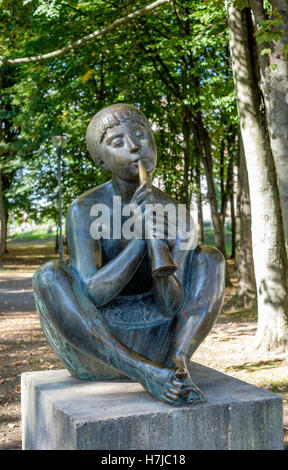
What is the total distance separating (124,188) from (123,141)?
33 cm

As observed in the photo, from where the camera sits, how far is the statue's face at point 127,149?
372 centimetres

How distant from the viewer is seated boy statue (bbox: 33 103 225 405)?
3344 mm

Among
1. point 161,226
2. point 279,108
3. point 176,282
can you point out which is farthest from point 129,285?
point 279,108

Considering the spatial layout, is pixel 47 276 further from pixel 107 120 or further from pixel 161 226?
pixel 107 120

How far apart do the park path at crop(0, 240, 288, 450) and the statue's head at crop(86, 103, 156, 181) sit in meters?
2.65

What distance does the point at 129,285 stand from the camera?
12.6 ft

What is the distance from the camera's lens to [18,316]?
11.7 metres

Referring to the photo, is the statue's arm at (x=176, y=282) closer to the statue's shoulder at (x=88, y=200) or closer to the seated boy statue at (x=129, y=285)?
the seated boy statue at (x=129, y=285)

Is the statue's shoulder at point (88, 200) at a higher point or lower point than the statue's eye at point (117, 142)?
lower

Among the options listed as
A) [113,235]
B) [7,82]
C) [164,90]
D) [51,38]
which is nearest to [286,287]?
[113,235]

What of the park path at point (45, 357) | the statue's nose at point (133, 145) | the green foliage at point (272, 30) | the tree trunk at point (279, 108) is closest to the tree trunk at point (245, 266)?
the park path at point (45, 357)

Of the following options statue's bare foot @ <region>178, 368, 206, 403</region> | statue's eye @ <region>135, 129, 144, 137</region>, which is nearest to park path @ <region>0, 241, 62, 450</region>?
statue's bare foot @ <region>178, 368, 206, 403</region>

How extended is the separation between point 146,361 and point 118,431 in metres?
0.45

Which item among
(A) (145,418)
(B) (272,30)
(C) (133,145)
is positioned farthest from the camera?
(B) (272,30)
